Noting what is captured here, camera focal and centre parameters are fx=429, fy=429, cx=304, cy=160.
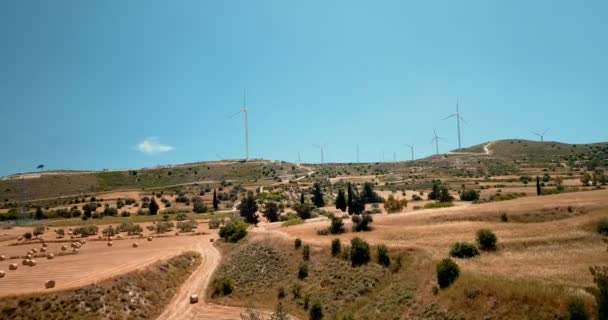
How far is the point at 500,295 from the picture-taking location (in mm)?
29094

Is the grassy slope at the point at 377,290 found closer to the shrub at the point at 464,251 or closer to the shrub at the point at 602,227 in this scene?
the shrub at the point at 464,251

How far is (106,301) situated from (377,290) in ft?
88.0

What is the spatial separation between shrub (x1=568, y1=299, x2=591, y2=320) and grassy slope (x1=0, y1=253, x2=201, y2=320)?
37.2 metres

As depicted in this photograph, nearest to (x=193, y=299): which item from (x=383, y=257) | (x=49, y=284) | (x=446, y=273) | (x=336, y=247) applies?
(x=49, y=284)

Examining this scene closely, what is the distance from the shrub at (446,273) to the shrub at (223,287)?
26.2 metres

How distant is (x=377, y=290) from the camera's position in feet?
132

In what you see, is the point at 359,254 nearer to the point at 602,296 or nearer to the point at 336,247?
the point at 336,247

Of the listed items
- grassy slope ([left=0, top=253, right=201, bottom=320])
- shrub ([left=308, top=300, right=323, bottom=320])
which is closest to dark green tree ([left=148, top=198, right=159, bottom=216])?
grassy slope ([left=0, top=253, right=201, bottom=320])

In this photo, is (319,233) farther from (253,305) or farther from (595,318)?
(595,318)

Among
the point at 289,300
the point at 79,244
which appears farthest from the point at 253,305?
the point at 79,244

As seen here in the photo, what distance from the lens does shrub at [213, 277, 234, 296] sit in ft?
167

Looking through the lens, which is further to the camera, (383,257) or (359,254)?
(359,254)

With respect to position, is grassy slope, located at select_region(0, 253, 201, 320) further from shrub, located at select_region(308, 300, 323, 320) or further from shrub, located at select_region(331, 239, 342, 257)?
shrub, located at select_region(331, 239, 342, 257)

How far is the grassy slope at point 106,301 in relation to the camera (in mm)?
39906
